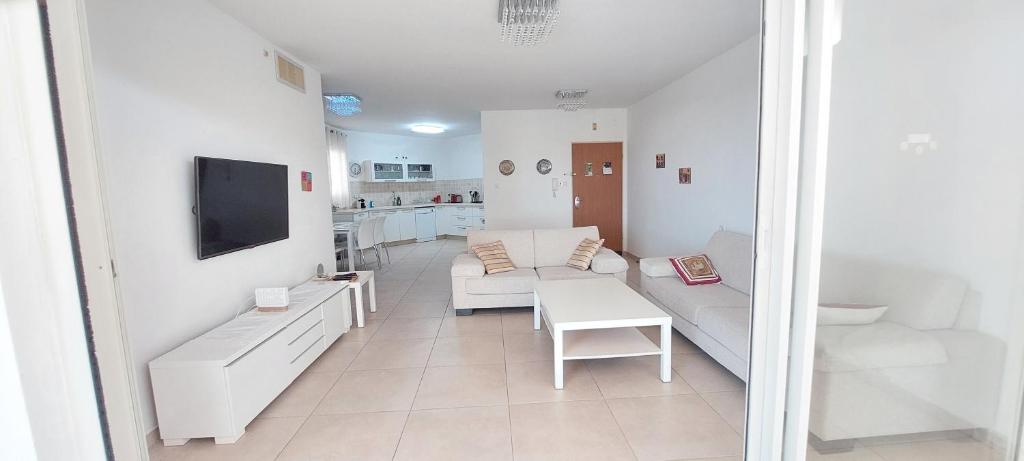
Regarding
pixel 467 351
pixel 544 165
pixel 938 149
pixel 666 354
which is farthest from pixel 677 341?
pixel 544 165

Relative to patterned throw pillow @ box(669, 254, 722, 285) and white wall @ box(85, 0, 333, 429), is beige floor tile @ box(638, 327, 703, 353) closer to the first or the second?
patterned throw pillow @ box(669, 254, 722, 285)

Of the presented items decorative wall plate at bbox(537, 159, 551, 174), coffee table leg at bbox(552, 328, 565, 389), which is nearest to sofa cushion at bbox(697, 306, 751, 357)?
coffee table leg at bbox(552, 328, 565, 389)

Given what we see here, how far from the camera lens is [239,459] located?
188 centimetres

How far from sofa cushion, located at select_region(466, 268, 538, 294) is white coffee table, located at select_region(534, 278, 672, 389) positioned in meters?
0.67

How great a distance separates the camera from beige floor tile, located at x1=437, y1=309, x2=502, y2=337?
341cm

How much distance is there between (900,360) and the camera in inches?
44.0

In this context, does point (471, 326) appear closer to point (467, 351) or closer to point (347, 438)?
point (467, 351)

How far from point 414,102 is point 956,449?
5724 mm

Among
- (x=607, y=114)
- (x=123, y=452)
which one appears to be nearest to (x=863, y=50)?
(x=123, y=452)

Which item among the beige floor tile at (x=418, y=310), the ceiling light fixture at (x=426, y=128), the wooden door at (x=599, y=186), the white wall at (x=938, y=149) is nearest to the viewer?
the white wall at (x=938, y=149)

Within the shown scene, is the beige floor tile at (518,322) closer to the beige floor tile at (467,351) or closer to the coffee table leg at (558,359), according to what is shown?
the beige floor tile at (467,351)

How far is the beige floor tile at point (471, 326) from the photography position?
Answer: 3.41 m

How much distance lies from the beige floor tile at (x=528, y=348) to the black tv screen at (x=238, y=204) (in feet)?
6.43

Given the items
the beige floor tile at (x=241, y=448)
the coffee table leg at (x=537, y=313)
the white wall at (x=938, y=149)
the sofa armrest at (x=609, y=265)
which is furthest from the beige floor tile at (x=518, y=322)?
the white wall at (x=938, y=149)
